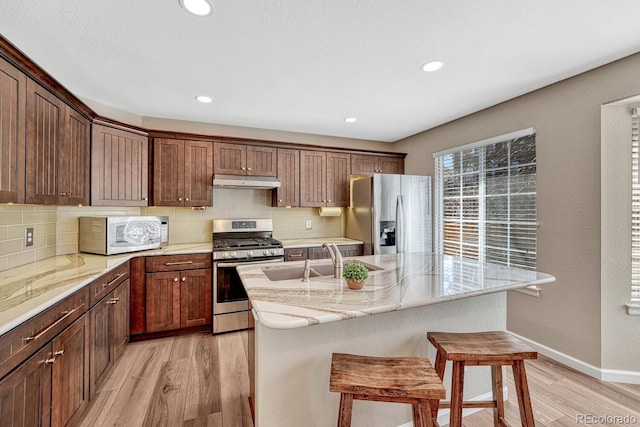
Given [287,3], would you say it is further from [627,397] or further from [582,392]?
[627,397]

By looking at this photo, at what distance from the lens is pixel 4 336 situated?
1099 mm

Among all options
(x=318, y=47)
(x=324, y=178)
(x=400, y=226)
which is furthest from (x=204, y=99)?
(x=400, y=226)

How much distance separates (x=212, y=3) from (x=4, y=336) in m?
1.76

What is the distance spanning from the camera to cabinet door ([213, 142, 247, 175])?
3448mm

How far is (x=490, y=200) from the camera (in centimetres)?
314

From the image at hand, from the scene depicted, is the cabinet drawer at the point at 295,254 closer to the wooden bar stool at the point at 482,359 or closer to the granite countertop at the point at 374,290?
the granite countertop at the point at 374,290

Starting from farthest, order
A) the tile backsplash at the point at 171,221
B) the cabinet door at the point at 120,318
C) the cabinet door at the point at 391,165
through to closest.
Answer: the cabinet door at the point at 391,165 < the cabinet door at the point at 120,318 < the tile backsplash at the point at 171,221

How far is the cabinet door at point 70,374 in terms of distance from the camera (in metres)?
1.48

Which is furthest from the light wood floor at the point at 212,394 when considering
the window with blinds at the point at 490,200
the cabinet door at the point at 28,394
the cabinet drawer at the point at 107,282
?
the window with blinds at the point at 490,200

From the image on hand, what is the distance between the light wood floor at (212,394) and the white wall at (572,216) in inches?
11.2

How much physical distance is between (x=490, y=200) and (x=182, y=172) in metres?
3.49

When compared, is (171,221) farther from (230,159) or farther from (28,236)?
(28,236)

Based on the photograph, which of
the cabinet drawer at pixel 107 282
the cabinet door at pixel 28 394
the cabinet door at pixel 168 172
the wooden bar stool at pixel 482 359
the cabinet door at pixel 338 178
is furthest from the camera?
the cabinet door at pixel 338 178

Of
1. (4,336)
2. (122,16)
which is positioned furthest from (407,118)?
(4,336)
